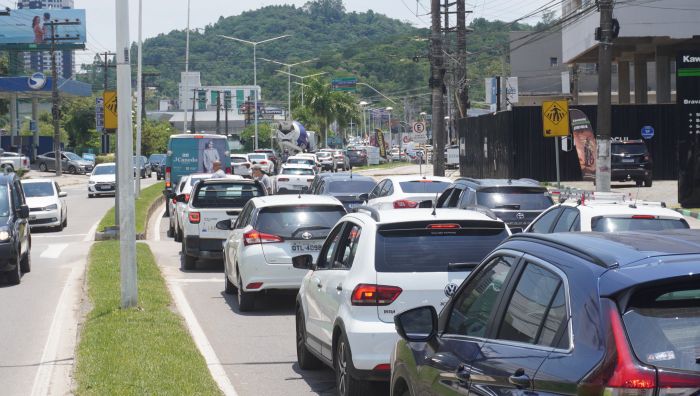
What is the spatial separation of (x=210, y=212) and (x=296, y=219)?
6.05 metres

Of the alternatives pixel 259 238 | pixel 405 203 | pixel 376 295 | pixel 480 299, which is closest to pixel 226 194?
pixel 405 203

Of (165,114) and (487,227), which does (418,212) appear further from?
(165,114)

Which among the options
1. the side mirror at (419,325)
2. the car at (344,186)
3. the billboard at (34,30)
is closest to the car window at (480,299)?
the side mirror at (419,325)

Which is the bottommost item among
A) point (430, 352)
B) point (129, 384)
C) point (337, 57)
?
point (129, 384)

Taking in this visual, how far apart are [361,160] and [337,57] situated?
104 metres

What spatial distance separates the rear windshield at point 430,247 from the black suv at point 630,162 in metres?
32.2

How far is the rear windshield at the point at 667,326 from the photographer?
356 cm

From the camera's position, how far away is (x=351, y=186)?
26.8 metres

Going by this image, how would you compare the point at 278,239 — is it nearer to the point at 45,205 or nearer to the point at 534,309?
the point at 534,309

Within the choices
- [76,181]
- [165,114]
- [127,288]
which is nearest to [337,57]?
[165,114]

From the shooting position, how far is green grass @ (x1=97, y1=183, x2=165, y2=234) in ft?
99.2

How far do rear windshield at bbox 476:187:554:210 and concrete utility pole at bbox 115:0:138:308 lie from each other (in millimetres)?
7489

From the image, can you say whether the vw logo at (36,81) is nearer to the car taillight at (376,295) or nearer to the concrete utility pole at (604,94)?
the concrete utility pole at (604,94)

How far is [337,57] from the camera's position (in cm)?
19300
